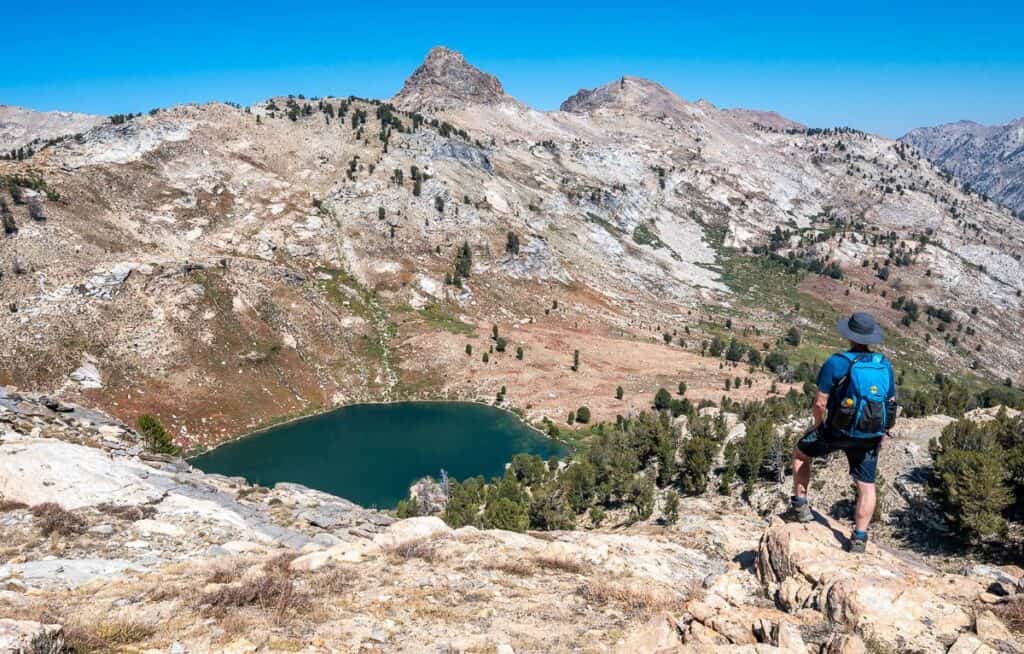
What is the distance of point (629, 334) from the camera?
133m

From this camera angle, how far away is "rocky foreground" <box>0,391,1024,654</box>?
9.88m

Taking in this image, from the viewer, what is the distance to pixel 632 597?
1346 centimetres

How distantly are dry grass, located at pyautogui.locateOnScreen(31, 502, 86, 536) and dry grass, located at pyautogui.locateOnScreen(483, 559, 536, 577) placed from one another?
47.4ft

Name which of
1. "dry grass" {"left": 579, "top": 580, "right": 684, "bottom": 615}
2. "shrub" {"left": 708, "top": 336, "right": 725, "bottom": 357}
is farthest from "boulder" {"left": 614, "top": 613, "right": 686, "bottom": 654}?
A: "shrub" {"left": 708, "top": 336, "right": 725, "bottom": 357}

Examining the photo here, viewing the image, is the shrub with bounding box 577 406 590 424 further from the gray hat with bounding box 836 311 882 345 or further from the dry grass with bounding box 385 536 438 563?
the gray hat with bounding box 836 311 882 345

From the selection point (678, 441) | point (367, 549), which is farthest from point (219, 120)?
point (367, 549)

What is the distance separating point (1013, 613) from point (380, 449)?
262 feet

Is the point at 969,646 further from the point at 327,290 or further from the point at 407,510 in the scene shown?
the point at 327,290

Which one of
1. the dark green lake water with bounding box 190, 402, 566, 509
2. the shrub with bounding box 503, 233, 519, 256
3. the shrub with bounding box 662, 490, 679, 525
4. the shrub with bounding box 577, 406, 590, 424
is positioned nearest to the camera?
the shrub with bounding box 662, 490, 679, 525

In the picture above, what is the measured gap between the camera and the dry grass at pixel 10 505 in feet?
64.4

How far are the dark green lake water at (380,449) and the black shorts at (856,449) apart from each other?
2328 inches

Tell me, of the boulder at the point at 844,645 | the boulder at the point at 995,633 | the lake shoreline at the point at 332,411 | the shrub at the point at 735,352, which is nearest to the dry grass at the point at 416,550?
the boulder at the point at 844,645

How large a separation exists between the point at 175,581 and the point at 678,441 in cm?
4381

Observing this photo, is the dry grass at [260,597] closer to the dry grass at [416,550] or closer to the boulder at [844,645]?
the dry grass at [416,550]
